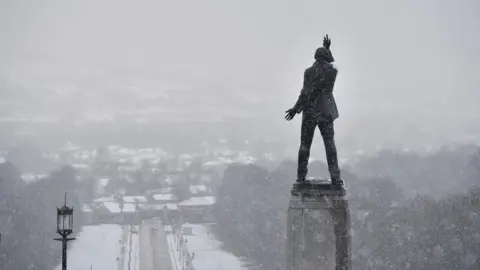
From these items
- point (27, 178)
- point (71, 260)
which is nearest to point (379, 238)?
point (71, 260)

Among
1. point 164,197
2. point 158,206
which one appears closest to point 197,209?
point 158,206

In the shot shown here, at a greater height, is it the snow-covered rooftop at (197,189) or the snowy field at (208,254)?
the snow-covered rooftop at (197,189)

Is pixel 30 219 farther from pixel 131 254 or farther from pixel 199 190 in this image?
pixel 199 190

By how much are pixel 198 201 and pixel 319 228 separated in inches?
6254

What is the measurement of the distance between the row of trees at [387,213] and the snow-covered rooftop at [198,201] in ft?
42.7

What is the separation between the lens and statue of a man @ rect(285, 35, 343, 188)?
55.5 feet

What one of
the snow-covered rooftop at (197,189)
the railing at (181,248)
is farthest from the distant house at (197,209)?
the snow-covered rooftop at (197,189)

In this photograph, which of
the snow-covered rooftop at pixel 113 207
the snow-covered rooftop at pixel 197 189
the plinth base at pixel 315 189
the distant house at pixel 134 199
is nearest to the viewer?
the plinth base at pixel 315 189

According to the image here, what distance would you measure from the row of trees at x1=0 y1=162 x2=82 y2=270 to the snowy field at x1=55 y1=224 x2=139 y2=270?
7.64 ft

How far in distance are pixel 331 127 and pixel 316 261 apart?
263 centimetres

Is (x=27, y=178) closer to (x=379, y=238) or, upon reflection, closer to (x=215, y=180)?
(x=215, y=180)

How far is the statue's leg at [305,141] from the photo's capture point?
17094 mm

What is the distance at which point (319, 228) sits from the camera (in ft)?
55.0

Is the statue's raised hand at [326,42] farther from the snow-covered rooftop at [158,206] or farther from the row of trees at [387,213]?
the snow-covered rooftop at [158,206]
